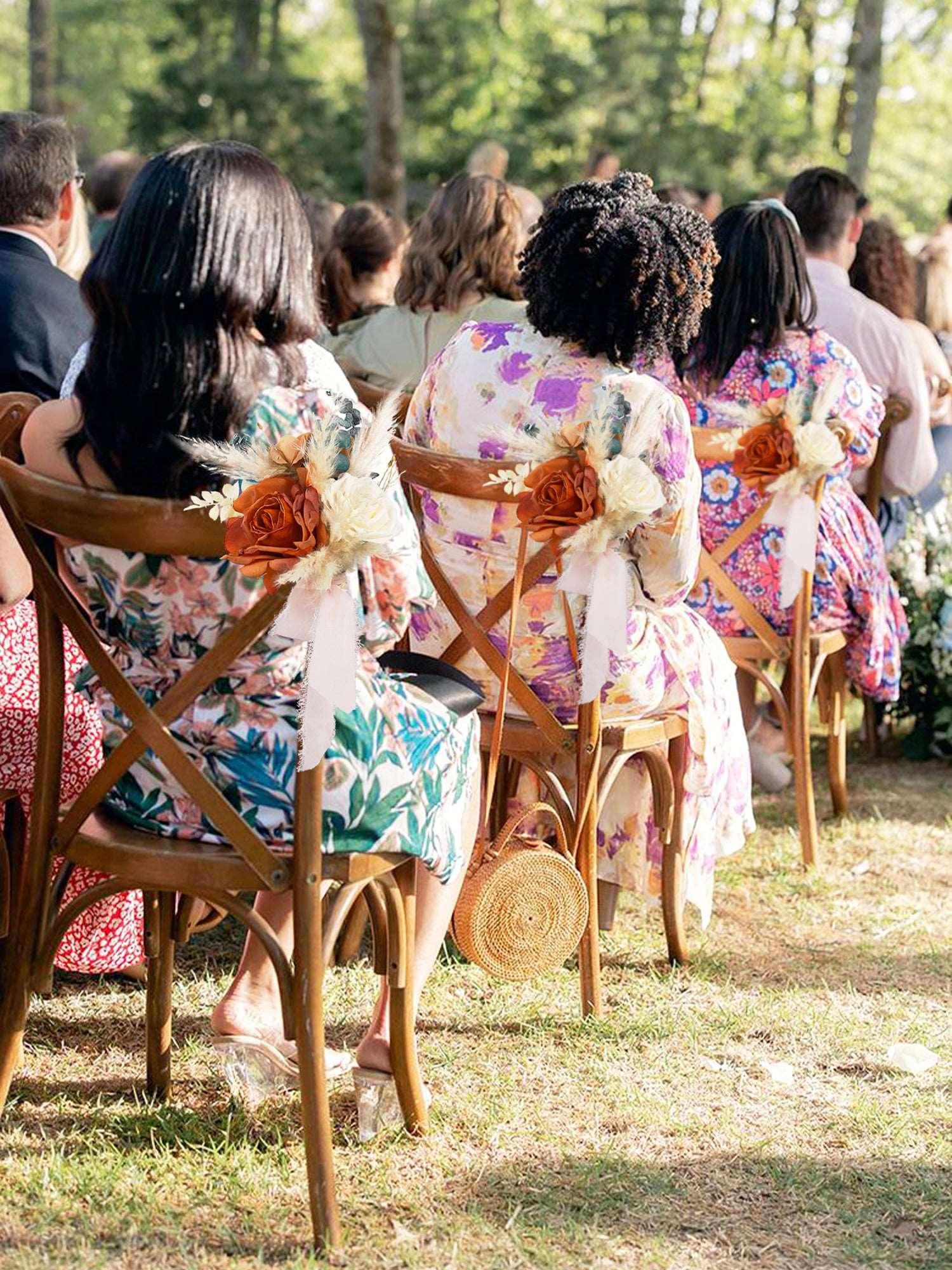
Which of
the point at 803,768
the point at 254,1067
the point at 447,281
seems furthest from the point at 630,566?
the point at 447,281

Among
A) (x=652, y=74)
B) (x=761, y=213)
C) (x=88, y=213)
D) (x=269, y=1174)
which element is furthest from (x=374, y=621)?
(x=652, y=74)

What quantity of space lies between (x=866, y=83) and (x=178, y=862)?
421 inches

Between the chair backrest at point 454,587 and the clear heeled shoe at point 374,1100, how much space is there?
0.86 metres

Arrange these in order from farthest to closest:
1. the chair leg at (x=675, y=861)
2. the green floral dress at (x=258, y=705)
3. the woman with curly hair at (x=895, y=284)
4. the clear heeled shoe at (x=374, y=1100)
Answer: the woman with curly hair at (x=895, y=284), the chair leg at (x=675, y=861), the clear heeled shoe at (x=374, y=1100), the green floral dress at (x=258, y=705)

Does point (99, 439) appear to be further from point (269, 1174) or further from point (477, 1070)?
point (477, 1070)

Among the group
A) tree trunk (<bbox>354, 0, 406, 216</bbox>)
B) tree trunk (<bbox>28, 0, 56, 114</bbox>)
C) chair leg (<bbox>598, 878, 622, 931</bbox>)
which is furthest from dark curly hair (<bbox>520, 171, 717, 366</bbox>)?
tree trunk (<bbox>28, 0, 56, 114</bbox>)

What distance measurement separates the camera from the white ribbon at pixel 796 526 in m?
4.19

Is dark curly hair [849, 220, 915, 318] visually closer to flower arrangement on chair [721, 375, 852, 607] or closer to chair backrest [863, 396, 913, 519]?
chair backrest [863, 396, 913, 519]

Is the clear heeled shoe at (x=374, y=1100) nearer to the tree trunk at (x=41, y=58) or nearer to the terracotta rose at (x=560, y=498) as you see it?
the terracotta rose at (x=560, y=498)

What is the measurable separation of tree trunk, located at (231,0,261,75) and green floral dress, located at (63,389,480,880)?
2038 cm

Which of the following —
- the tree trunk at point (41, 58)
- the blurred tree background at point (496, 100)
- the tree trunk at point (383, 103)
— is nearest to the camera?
the tree trunk at point (383, 103)

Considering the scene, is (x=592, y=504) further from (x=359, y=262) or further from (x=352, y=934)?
(x=359, y=262)

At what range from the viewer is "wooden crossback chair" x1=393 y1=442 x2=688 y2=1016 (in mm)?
3277

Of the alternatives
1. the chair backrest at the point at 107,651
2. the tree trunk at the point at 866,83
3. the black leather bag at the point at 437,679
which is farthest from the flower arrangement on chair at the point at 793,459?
the tree trunk at the point at 866,83
